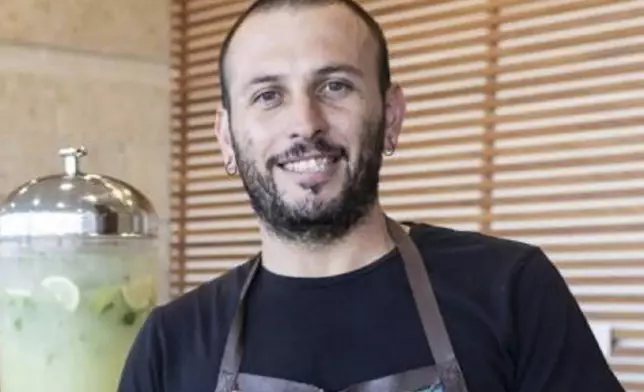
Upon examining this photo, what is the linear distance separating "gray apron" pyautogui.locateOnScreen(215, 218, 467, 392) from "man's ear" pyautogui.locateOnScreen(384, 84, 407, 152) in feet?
0.32

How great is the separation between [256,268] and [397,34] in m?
1.19

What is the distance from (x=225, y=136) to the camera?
4.33 feet

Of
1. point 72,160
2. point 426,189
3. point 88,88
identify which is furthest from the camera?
point 88,88

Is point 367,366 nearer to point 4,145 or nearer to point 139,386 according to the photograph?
point 139,386

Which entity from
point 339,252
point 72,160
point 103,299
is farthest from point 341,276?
point 72,160

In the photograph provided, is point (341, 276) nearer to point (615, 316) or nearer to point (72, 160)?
point (72, 160)

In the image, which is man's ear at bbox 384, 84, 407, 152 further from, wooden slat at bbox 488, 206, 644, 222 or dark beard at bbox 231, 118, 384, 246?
wooden slat at bbox 488, 206, 644, 222

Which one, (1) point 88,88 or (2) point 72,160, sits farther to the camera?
(1) point 88,88

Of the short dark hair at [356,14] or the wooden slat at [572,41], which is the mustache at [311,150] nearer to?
the short dark hair at [356,14]

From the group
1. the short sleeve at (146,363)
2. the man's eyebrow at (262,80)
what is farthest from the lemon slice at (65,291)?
the man's eyebrow at (262,80)

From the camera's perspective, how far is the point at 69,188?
1.67m

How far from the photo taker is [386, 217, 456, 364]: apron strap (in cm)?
118

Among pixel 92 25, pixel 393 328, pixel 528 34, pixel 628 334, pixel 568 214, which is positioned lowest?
pixel 628 334

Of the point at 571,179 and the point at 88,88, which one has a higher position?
the point at 88,88
